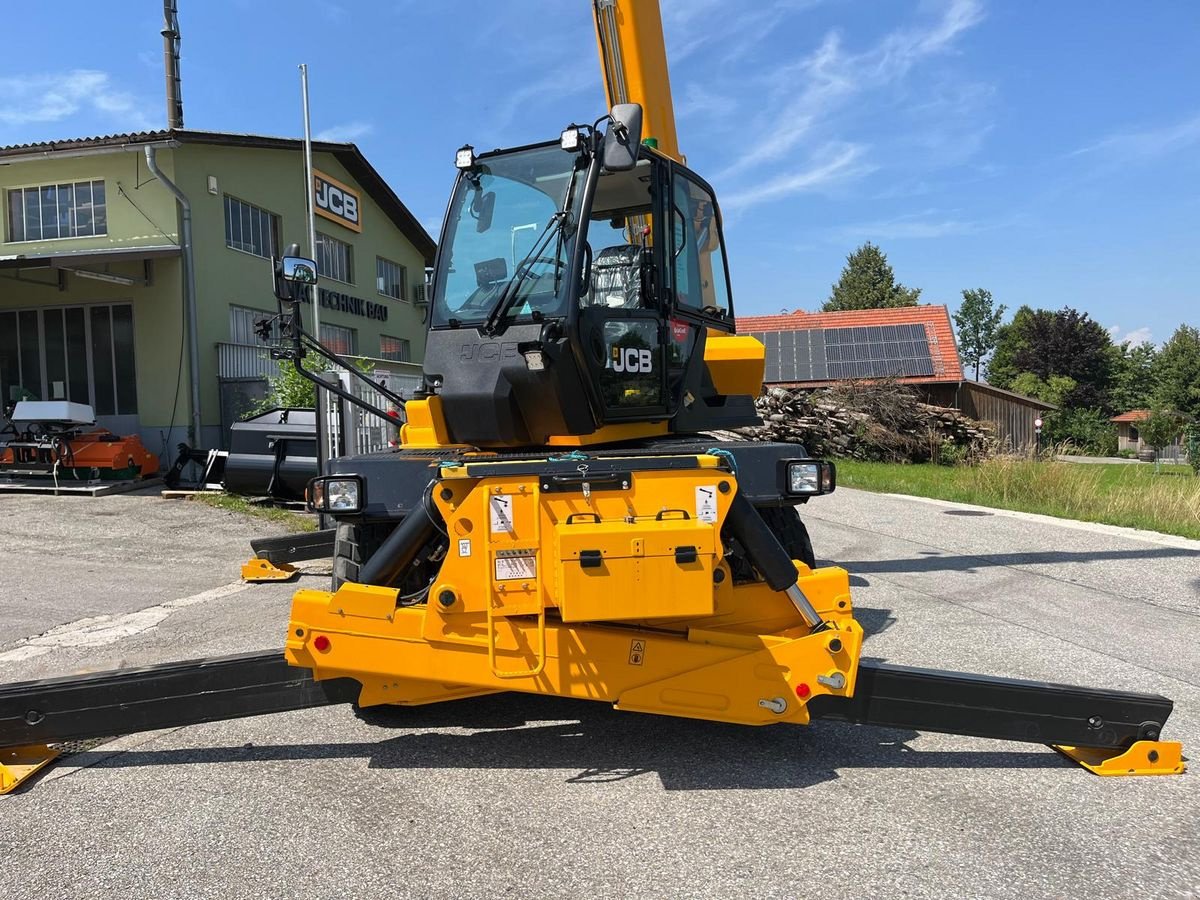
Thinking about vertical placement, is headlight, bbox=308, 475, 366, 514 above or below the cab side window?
below

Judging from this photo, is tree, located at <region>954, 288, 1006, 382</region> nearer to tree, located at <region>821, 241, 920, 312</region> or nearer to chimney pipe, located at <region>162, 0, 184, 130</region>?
tree, located at <region>821, 241, 920, 312</region>

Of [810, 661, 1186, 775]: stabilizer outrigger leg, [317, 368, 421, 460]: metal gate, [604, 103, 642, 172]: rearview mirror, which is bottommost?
[810, 661, 1186, 775]: stabilizer outrigger leg

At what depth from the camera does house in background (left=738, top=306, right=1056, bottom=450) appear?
84.7ft

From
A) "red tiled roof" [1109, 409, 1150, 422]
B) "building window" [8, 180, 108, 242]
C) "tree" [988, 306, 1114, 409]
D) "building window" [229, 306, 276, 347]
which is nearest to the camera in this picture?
"building window" [8, 180, 108, 242]

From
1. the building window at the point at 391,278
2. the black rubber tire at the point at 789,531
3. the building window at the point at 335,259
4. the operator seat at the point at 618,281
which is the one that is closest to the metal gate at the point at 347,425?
the operator seat at the point at 618,281

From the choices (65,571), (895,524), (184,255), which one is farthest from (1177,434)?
(65,571)

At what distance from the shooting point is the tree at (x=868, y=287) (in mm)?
60125

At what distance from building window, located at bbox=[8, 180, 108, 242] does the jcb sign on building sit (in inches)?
187

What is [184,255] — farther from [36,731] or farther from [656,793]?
[656,793]

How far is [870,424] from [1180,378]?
45.6 m

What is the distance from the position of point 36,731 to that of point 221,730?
85 centimetres

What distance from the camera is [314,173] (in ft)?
65.4

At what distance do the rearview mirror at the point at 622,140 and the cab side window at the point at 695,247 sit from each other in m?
0.78

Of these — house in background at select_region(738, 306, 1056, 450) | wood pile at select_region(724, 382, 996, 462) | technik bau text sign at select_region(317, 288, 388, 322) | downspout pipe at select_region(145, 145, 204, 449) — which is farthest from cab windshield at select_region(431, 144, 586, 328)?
house in background at select_region(738, 306, 1056, 450)
